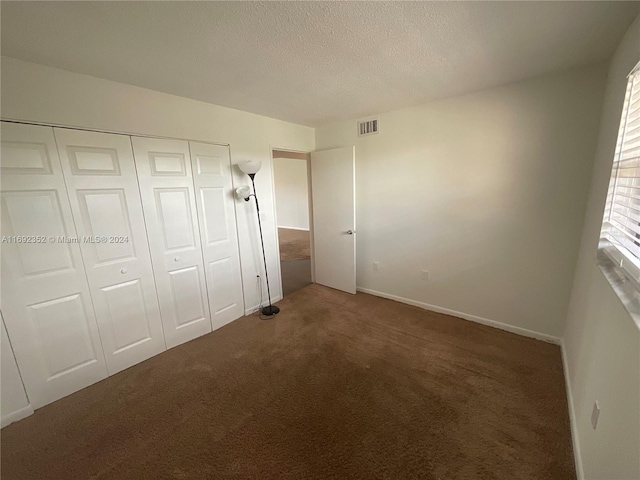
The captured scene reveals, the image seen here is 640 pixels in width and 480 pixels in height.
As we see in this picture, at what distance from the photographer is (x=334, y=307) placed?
3094mm

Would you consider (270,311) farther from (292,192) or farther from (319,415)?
(292,192)

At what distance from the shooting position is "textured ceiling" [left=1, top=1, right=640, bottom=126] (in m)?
1.20

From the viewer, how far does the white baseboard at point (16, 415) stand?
5.29ft

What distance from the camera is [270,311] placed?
299 centimetres

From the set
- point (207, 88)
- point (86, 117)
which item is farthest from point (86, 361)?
point (207, 88)

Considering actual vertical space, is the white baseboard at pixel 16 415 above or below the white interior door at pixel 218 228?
below

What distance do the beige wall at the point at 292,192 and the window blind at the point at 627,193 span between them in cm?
663

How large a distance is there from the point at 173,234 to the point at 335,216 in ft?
6.42

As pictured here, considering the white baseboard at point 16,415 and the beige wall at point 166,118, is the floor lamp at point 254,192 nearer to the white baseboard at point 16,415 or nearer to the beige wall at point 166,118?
the beige wall at point 166,118

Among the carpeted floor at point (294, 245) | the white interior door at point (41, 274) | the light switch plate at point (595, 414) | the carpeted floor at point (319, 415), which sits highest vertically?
the white interior door at point (41, 274)

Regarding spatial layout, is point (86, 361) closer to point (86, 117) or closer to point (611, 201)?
point (86, 117)

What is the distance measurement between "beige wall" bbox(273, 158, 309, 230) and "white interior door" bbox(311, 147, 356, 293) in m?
4.12

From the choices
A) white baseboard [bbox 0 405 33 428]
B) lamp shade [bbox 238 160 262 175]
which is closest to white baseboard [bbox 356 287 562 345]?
lamp shade [bbox 238 160 262 175]

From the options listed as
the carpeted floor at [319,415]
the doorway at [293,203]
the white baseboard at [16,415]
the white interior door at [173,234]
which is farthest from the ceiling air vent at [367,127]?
the white baseboard at [16,415]
